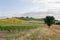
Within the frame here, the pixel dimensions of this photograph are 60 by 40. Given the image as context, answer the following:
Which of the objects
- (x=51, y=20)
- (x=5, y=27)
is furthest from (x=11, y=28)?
(x=51, y=20)

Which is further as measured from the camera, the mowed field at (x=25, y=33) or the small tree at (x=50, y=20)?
the small tree at (x=50, y=20)

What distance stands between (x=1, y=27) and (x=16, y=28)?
12.0 ft

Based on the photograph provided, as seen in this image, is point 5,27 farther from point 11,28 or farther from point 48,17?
point 48,17

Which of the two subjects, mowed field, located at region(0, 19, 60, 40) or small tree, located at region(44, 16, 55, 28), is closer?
mowed field, located at region(0, 19, 60, 40)

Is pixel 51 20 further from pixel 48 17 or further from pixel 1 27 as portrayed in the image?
pixel 1 27

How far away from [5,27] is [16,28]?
2.70 meters

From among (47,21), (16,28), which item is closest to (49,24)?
(47,21)

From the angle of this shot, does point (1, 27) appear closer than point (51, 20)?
Yes

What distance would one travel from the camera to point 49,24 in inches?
2480

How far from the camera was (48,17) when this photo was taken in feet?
206

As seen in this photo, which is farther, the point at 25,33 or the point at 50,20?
the point at 50,20

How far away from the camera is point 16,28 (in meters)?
44.8

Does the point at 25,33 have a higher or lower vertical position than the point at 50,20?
lower

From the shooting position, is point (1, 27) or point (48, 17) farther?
point (48, 17)
